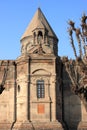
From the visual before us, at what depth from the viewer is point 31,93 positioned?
1419 inches

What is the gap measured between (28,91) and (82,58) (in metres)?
16.1

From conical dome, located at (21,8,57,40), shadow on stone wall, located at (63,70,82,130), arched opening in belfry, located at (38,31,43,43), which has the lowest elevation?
shadow on stone wall, located at (63,70,82,130)

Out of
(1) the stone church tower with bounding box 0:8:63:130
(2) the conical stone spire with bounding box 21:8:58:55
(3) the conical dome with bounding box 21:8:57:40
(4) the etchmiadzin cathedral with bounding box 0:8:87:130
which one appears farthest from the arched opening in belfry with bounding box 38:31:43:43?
(1) the stone church tower with bounding box 0:8:63:130

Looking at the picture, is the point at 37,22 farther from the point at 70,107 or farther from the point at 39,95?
the point at 39,95

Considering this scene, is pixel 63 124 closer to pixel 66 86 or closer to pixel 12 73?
pixel 66 86

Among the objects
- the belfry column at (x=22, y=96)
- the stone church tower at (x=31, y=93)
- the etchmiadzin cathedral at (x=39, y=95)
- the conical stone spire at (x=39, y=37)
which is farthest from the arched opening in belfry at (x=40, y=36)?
the belfry column at (x=22, y=96)

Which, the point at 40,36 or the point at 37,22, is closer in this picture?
the point at 40,36

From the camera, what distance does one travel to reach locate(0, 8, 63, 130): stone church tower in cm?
3544

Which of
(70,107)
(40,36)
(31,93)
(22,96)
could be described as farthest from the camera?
(40,36)

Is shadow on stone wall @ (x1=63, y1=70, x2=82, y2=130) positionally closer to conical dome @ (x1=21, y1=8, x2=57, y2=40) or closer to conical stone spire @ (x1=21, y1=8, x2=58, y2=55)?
conical stone spire @ (x1=21, y1=8, x2=58, y2=55)

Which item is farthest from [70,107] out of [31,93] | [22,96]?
[22,96]

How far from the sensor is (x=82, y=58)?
2070 cm

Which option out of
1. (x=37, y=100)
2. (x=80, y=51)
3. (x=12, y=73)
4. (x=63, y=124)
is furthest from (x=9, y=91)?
(x=80, y=51)

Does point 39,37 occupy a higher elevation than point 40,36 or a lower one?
lower
